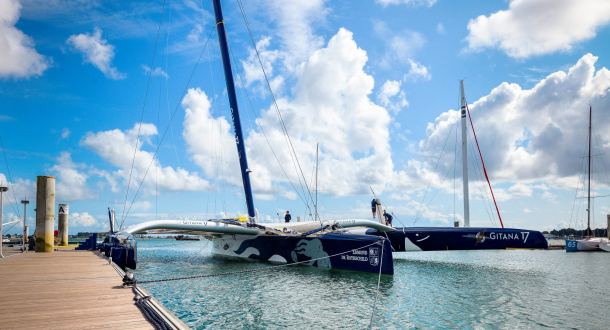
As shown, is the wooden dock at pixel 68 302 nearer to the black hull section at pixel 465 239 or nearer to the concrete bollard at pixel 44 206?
the concrete bollard at pixel 44 206

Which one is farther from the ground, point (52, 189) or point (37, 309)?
point (52, 189)

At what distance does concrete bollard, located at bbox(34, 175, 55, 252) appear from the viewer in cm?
1149

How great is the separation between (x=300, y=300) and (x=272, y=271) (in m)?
4.32

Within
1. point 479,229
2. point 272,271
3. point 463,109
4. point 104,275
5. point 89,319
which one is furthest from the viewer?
point 463,109

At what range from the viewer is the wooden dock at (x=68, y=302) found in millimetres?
3279

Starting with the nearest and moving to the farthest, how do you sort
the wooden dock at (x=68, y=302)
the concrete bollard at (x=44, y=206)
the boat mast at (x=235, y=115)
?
the wooden dock at (x=68, y=302), the concrete bollard at (x=44, y=206), the boat mast at (x=235, y=115)

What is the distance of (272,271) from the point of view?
10.6m

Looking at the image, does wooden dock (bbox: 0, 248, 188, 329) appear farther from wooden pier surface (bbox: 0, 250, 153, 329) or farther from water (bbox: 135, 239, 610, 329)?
water (bbox: 135, 239, 610, 329)

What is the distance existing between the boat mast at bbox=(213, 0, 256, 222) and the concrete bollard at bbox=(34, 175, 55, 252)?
238 inches

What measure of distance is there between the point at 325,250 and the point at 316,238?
1.63ft

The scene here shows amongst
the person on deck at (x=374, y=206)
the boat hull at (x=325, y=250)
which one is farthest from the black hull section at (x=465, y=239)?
the boat hull at (x=325, y=250)

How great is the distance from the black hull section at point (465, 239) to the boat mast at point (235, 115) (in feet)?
18.2

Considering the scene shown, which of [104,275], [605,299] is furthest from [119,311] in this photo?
[605,299]

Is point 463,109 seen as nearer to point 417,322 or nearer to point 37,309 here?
point 417,322
